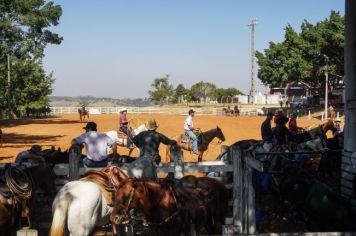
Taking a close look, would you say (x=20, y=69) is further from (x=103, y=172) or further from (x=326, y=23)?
(x=103, y=172)

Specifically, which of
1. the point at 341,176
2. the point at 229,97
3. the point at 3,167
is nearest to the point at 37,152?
the point at 3,167

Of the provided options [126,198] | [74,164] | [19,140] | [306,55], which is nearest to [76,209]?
[126,198]

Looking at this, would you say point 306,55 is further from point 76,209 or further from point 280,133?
point 76,209

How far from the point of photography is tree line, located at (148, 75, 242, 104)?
120 m

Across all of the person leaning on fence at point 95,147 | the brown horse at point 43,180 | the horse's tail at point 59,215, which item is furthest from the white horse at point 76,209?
the person leaning on fence at point 95,147

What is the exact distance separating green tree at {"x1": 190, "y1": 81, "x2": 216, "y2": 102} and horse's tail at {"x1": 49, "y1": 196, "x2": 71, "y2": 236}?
115 metres

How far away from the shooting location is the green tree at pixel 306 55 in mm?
55312

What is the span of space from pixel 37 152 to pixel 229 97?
4255 inches

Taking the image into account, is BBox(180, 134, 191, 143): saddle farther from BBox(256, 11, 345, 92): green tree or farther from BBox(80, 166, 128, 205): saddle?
BBox(256, 11, 345, 92): green tree

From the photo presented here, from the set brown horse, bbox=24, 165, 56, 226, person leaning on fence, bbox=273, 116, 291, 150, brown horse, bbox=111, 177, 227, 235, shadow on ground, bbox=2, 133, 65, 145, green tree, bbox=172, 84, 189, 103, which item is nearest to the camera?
brown horse, bbox=111, 177, 227, 235

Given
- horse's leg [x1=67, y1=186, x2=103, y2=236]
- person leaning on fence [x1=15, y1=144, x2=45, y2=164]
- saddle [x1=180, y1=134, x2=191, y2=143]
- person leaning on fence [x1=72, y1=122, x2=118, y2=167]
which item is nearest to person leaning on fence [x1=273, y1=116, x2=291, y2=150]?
person leaning on fence [x1=72, y1=122, x2=118, y2=167]

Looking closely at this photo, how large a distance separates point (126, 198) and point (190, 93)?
375ft

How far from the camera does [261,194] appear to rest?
10281 mm

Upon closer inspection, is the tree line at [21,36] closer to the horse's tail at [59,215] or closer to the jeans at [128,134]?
the jeans at [128,134]
